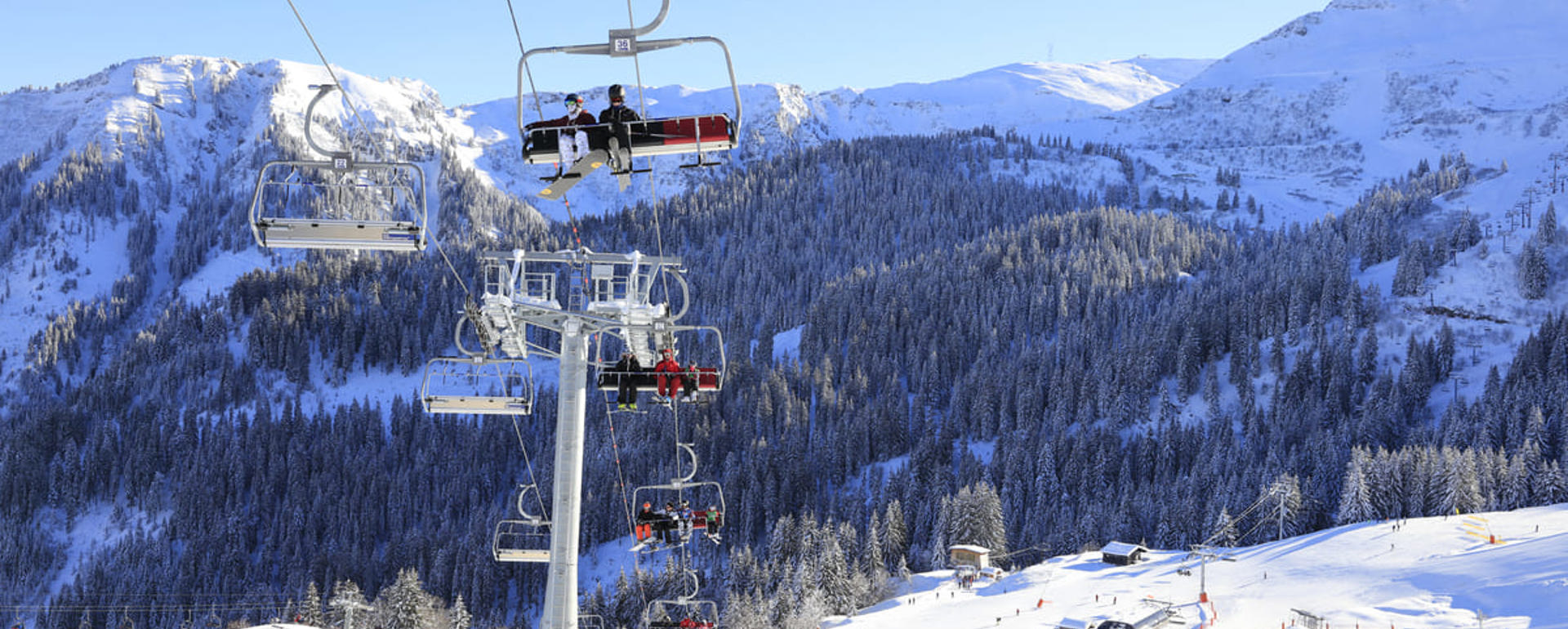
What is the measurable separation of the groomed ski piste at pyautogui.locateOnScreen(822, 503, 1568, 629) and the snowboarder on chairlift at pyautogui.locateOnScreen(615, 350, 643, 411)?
1691 inches

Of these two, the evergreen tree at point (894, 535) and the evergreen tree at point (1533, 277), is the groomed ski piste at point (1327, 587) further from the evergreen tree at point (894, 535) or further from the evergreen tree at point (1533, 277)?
the evergreen tree at point (1533, 277)

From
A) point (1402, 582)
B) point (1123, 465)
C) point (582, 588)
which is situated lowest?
point (582, 588)

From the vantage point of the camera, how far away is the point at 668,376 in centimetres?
2027

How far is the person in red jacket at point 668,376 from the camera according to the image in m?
20.2

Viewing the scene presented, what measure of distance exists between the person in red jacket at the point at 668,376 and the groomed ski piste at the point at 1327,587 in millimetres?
42684

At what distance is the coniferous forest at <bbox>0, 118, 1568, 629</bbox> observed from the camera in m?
102

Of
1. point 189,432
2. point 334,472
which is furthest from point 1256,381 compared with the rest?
point 189,432

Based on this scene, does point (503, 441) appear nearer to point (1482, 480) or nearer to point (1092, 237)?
point (1092, 237)

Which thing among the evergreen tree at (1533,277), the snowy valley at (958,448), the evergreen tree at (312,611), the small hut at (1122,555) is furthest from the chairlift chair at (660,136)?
the evergreen tree at (1533,277)

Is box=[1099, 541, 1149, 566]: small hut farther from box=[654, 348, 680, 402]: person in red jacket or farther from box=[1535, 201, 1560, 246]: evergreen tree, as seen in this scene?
box=[1535, 201, 1560, 246]: evergreen tree

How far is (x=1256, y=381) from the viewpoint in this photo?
138 meters

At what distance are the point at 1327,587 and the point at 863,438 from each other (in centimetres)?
7425

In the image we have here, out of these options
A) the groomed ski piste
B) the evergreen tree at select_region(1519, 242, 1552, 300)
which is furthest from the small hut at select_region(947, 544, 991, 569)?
the evergreen tree at select_region(1519, 242, 1552, 300)

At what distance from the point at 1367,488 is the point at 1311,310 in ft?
186
